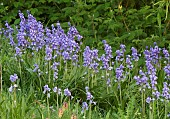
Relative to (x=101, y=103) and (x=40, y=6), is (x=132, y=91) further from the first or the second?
Result: (x=40, y=6)

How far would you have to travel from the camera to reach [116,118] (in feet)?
13.1

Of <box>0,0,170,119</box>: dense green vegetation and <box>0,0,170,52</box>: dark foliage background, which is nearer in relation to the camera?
<box>0,0,170,119</box>: dense green vegetation

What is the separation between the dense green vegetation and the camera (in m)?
3.83

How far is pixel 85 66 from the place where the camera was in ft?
15.9

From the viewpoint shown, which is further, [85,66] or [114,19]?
[114,19]

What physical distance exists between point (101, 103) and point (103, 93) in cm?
10

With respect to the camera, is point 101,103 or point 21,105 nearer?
point 21,105

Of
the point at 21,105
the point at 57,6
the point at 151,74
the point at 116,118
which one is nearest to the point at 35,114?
the point at 21,105

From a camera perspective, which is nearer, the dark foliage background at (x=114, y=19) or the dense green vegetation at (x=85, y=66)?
the dense green vegetation at (x=85, y=66)

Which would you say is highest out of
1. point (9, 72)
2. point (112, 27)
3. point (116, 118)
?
point (112, 27)

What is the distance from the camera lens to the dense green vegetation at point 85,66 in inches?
151

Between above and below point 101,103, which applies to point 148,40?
above

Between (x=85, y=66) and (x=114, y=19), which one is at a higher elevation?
(x=114, y=19)

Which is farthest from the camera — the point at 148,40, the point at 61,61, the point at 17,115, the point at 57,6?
the point at 57,6
